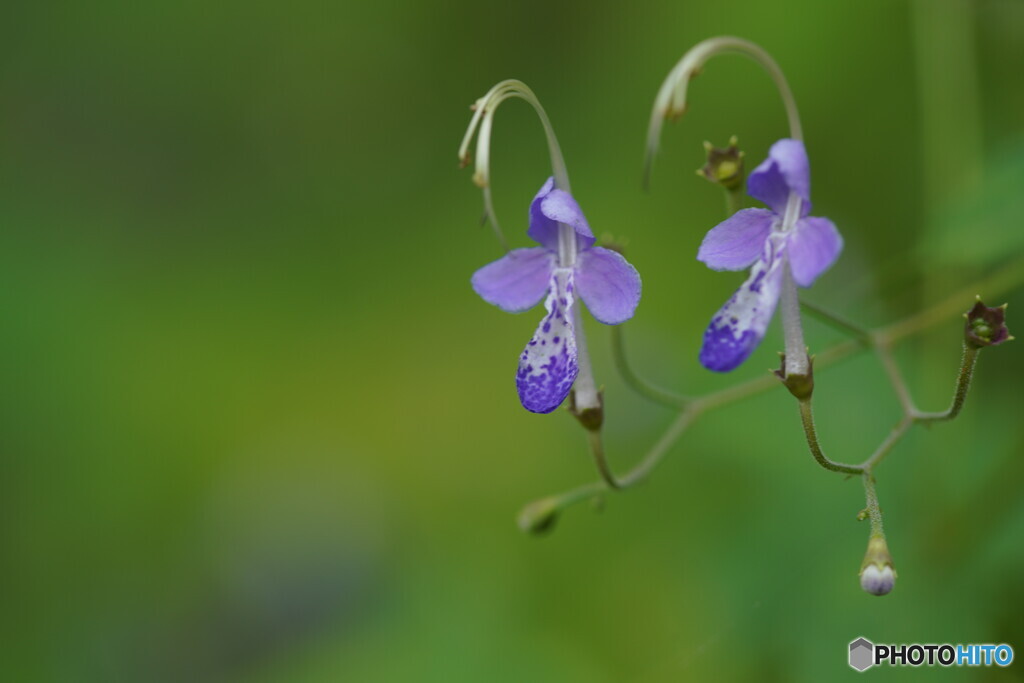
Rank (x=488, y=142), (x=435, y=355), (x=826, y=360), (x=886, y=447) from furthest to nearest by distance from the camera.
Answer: (x=435, y=355) → (x=826, y=360) → (x=886, y=447) → (x=488, y=142)

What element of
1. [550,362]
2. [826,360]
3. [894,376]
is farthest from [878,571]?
[826,360]

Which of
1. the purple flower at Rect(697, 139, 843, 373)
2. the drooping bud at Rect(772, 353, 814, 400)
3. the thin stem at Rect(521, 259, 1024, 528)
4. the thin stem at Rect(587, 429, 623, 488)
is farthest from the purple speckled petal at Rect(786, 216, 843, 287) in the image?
the thin stem at Rect(521, 259, 1024, 528)

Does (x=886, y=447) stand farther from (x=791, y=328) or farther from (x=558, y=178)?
(x=558, y=178)

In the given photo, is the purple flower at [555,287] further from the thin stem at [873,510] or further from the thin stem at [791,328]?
the thin stem at [873,510]

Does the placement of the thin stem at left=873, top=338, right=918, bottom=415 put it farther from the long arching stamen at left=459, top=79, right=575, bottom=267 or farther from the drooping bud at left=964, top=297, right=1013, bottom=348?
the long arching stamen at left=459, top=79, right=575, bottom=267

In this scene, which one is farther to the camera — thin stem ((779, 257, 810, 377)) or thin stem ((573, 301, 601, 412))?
thin stem ((573, 301, 601, 412))
